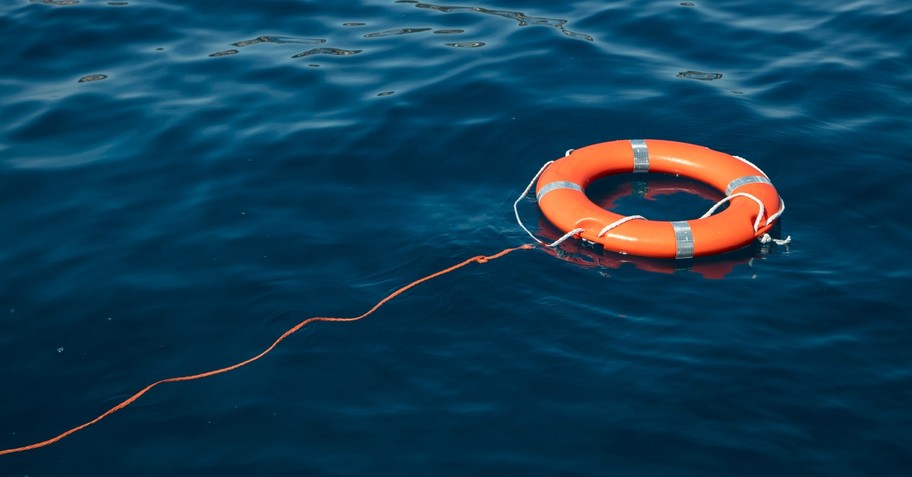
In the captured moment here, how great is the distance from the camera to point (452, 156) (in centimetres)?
788

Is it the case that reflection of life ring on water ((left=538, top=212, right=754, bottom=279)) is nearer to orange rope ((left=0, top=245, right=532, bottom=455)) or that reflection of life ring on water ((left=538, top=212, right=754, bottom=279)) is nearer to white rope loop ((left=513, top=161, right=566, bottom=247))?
white rope loop ((left=513, top=161, right=566, bottom=247))

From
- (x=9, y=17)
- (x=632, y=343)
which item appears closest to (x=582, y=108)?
(x=632, y=343)

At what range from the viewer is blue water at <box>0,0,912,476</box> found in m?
5.25

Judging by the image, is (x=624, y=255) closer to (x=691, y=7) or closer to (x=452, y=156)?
(x=452, y=156)

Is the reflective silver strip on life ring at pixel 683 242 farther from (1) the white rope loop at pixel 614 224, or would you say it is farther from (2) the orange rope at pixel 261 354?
(2) the orange rope at pixel 261 354

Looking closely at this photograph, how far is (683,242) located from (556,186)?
41.2 inches

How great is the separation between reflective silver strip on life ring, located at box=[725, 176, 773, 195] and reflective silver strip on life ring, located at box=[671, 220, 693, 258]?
2.45ft

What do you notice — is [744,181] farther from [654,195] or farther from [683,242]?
[683,242]

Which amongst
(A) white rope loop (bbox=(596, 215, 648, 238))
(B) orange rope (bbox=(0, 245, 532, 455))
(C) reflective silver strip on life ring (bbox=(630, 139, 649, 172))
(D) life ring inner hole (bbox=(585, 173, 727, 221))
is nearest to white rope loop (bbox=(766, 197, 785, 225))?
(D) life ring inner hole (bbox=(585, 173, 727, 221))

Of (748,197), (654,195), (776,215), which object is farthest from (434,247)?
(776,215)

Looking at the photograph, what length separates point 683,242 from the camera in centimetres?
649

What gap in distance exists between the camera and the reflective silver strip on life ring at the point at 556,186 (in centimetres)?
707

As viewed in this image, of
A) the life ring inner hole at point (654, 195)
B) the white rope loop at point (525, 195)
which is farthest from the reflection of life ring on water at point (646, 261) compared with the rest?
the life ring inner hole at point (654, 195)

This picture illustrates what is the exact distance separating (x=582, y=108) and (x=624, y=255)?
217 centimetres
